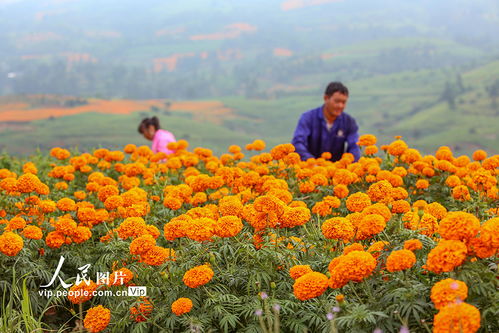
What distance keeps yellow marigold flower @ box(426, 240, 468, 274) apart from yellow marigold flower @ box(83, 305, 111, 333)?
5.66 ft

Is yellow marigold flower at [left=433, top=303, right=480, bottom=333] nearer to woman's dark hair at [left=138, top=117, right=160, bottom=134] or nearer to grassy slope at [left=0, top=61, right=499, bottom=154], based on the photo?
woman's dark hair at [left=138, top=117, right=160, bottom=134]

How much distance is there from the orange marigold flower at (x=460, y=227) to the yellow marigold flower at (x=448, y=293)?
0.22 metres

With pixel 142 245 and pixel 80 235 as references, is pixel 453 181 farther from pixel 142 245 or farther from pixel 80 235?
pixel 80 235

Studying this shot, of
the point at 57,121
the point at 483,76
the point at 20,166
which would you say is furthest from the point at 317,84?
the point at 20,166

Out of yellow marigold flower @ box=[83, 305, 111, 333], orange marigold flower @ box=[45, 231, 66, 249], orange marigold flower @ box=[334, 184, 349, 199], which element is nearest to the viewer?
yellow marigold flower @ box=[83, 305, 111, 333]

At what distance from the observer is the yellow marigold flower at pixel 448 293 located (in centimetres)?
216

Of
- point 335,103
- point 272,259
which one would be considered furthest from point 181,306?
point 335,103

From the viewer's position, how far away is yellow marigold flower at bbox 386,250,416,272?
94.0 inches

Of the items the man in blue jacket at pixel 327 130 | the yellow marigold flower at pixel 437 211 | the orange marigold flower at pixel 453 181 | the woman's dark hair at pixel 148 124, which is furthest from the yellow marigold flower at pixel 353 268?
the woman's dark hair at pixel 148 124

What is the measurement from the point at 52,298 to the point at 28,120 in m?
71.9

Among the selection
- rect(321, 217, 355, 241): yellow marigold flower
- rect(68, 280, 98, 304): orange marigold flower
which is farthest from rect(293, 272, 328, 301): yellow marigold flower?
rect(68, 280, 98, 304): orange marigold flower

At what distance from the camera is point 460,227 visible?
233 centimetres

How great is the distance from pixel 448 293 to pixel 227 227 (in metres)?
1.29

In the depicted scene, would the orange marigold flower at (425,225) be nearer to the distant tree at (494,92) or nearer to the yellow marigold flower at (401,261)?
the yellow marigold flower at (401,261)
